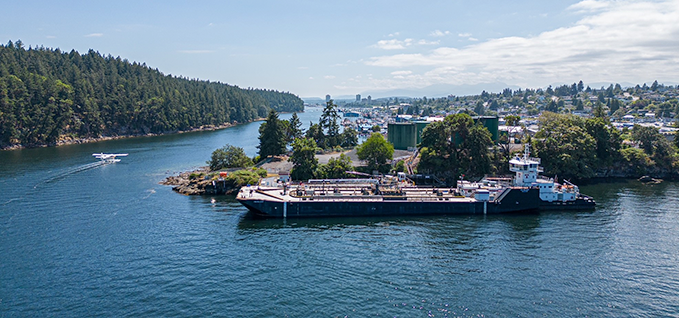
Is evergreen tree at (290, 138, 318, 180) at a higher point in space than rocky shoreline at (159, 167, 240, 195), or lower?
higher

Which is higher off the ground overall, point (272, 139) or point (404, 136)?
point (404, 136)

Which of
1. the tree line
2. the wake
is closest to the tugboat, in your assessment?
the tree line

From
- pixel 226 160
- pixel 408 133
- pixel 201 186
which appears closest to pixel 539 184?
pixel 408 133

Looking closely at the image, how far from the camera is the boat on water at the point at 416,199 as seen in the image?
169 ft

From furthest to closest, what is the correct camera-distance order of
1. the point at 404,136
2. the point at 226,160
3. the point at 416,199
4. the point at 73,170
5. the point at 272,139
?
1. the point at 404,136
2. the point at 272,139
3. the point at 73,170
4. the point at 226,160
5. the point at 416,199

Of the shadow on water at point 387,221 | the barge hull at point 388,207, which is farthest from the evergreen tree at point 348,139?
the shadow on water at point 387,221

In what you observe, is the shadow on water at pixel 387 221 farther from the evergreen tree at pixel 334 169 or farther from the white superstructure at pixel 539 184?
the evergreen tree at pixel 334 169

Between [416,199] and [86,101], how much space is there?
119027 millimetres

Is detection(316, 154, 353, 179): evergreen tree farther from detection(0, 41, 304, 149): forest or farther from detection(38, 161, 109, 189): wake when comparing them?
detection(0, 41, 304, 149): forest

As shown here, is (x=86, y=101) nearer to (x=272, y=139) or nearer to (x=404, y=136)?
(x=272, y=139)

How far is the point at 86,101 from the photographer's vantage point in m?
131

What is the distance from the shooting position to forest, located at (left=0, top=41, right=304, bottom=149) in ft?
369

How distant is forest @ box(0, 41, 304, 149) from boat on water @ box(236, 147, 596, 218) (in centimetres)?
9006

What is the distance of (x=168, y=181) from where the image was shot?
69875 millimetres
